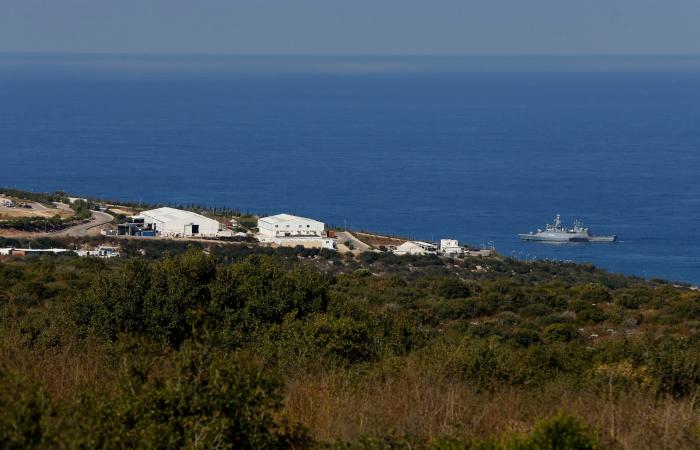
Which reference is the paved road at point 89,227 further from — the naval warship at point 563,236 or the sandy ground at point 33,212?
the naval warship at point 563,236

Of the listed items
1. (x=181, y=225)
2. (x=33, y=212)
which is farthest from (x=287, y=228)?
(x=33, y=212)

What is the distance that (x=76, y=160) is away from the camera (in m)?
86.1

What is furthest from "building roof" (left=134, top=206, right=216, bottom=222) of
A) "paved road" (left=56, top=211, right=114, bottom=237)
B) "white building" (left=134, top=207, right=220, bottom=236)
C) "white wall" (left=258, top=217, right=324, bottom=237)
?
"white wall" (left=258, top=217, right=324, bottom=237)

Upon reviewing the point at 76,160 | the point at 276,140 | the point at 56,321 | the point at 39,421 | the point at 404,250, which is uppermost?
the point at 276,140

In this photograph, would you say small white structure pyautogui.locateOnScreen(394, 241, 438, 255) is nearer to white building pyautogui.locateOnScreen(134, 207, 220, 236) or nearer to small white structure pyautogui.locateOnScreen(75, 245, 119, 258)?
white building pyautogui.locateOnScreen(134, 207, 220, 236)

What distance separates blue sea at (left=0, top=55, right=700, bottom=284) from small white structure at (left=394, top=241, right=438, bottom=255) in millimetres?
14317

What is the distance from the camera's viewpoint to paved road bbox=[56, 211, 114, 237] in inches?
1505

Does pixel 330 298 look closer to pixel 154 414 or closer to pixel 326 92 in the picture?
pixel 154 414

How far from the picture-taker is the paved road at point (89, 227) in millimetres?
38219

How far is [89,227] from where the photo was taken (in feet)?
131

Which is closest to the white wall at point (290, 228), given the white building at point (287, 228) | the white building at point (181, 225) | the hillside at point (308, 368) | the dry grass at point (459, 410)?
the white building at point (287, 228)

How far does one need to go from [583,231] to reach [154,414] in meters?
56.0

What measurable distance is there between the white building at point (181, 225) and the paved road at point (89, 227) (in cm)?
156

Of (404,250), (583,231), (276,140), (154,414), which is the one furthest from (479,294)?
(276,140)
